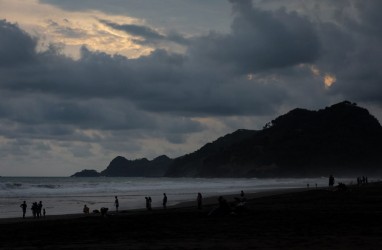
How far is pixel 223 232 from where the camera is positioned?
22.8m

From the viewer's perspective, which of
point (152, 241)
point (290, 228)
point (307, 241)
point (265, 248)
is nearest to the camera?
point (265, 248)

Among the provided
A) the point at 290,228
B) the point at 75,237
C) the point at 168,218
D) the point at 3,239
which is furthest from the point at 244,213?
the point at 3,239

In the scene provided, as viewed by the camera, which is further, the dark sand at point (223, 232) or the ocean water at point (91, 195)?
the ocean water at point (91, 195)

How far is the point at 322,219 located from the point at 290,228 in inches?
144

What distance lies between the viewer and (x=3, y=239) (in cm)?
2378

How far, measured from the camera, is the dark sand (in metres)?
19.0

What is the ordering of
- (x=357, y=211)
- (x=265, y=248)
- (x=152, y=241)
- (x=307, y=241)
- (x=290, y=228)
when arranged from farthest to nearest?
1. (x=357, y=211)
2. (x=290, y=228)
3. (x=152, y=241)
4. (x=307, y=241)
5. (x=265, y=248)

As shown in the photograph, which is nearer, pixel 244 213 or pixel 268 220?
pixel 268 220

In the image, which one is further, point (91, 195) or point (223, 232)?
point (91, 195)

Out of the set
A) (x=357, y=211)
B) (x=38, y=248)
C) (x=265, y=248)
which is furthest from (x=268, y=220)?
(x=38, y=248)

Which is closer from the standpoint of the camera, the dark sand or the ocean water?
the dark sand

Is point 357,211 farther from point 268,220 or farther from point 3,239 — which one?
point 3,239

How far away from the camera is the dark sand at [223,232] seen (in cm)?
1897

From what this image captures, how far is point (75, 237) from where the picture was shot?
76.6ft
